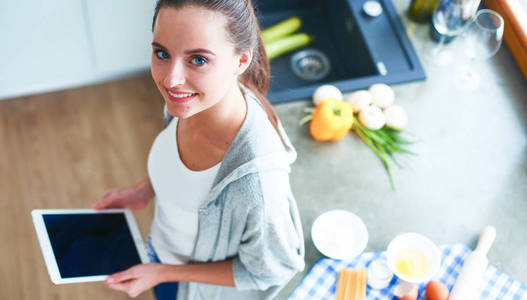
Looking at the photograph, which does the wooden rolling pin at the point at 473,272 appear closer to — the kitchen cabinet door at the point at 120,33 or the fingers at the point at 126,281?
the fingers at the point at 126,281

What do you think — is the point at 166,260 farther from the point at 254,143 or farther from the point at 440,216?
the point at 440,216

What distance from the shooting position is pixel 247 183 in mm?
1020

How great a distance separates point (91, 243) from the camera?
1.28 metres

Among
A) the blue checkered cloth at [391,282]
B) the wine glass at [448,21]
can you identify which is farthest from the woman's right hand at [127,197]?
the wine glass at [448,21]

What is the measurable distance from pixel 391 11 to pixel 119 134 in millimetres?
1354

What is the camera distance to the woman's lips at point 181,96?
3.16 ft

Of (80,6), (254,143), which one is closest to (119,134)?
(80,6)

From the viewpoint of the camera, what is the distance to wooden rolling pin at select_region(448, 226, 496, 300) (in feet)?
4.00

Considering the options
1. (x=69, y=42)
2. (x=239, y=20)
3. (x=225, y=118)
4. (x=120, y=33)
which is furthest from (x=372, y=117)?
(x=69, y=42)

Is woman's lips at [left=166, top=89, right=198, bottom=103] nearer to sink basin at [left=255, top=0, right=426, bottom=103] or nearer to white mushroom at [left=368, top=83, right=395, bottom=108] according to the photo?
sink basin at [left=255, top=0, right=426, bottom=103]

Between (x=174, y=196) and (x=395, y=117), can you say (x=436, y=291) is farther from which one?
(x=174, y=196)

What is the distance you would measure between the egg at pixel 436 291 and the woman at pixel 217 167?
0.32m

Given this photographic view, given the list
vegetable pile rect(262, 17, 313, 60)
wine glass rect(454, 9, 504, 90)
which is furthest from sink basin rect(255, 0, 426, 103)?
wine glass rect(454, 9, 504, 90)

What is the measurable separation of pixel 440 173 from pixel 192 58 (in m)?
0.89
